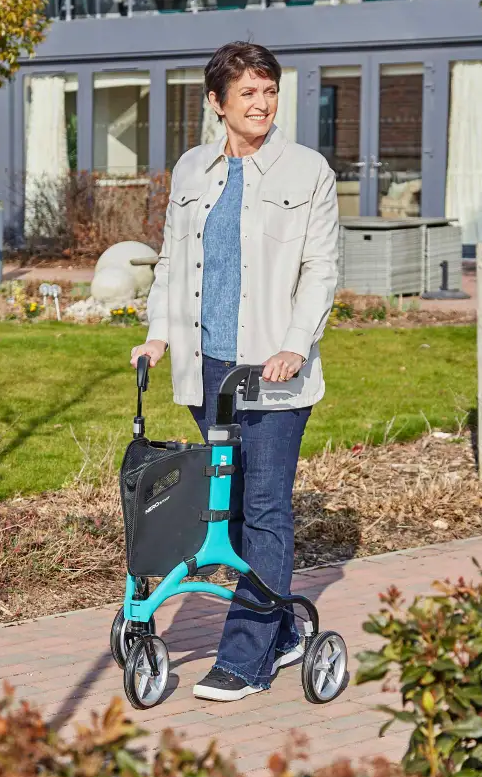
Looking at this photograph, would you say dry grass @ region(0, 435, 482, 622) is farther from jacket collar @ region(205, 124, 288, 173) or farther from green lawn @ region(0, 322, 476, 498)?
jacket collar @ region(205, 124, 288, 173)

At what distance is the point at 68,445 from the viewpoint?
8070 millimetres

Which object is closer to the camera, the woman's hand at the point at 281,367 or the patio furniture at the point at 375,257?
the woman's hand at the point at 281,367

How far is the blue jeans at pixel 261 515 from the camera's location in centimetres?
430

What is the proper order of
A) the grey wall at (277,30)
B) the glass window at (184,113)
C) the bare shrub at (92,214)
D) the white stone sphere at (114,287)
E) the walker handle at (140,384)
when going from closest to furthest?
the walker handle at (140,384), the white stone sphere at (114,287), the bare shrub at (92,214), the grey wall at (277,30), the glass window at (184,113)

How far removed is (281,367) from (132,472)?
1.67ft

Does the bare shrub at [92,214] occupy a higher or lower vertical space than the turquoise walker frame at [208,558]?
higher

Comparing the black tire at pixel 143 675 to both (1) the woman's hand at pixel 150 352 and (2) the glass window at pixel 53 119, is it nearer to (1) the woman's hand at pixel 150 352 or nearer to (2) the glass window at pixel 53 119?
(1) the woman's hand at pixel 150 352

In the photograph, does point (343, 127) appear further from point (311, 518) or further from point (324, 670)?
point (324, 670)

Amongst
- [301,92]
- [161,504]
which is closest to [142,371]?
[161,504]

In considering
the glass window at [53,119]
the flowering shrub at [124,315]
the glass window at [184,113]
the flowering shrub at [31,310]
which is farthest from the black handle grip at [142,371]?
the glass window at [53,119]

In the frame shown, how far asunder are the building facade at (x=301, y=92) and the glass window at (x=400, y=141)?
14 millimetres

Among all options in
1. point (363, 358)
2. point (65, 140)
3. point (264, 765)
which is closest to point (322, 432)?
point (363, 358)

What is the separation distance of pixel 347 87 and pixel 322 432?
1269cm

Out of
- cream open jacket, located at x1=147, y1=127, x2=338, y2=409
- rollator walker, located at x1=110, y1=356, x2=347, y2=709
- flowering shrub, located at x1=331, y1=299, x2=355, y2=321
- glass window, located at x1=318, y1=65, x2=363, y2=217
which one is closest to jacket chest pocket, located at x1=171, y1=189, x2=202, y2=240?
cream open jacket, located at x1=147, y1=127, x2=338, y2=409
